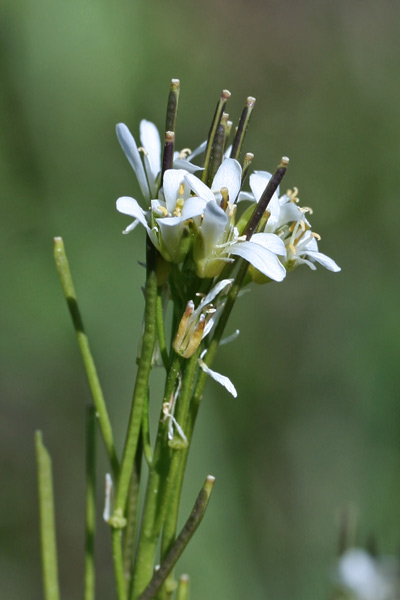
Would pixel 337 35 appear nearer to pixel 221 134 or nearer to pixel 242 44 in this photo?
pixel 242 44

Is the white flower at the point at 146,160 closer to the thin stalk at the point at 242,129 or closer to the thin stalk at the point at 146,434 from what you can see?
the thin stalk at the point at 242,129

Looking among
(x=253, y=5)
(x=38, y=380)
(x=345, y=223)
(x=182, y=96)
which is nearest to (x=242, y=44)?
(x=253, y=5)

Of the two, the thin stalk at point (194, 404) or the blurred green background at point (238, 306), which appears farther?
the blurred green background at point (238, 306)

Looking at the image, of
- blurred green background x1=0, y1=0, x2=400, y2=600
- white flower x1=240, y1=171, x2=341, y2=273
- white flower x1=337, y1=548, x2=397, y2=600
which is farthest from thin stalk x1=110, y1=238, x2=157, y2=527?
blurred green background x1=0, y1=0, x2=400, y2=600

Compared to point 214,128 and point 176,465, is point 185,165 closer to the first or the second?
point 214,128

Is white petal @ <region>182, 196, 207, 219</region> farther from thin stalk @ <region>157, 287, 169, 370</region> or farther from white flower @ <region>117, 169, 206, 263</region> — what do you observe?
thin stalk @ <region>157, 287, 169, 370</region>

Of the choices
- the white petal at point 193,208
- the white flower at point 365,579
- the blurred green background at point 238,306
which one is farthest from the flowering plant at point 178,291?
the blurred green background at point 238,306

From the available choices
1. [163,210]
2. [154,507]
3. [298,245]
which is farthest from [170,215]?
[154,507]
